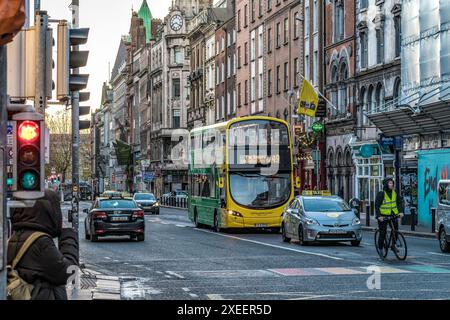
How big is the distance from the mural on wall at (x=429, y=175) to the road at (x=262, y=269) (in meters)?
8.73

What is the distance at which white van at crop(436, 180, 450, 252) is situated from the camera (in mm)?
27625

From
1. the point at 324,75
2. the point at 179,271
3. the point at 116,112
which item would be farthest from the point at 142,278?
the point at 116,112

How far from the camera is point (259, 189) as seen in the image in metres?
40.1

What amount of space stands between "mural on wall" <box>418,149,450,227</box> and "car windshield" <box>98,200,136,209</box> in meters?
13.7

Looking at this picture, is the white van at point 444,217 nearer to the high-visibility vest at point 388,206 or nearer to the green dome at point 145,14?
the high-visibility vest at point 388,206

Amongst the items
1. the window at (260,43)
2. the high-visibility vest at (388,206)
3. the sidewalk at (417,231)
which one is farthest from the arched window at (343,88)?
the high-visibility vest at (388,206)

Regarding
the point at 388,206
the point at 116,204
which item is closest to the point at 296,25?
the point at 116,204

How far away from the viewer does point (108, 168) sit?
188375 millimetres

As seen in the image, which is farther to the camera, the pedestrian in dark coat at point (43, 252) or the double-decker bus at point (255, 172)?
the double-decker bus at point (255, 172)

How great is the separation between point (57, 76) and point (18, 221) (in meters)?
5.51

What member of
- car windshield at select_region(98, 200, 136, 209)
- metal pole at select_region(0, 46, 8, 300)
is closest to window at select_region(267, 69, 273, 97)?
car windshield at select_region(98, 200, 136, 209)

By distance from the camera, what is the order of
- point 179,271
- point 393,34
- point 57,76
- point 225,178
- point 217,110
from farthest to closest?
point 217,110
point 393,34
point 225,178
point 179,271
point 57,76

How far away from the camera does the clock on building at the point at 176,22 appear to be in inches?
4798
